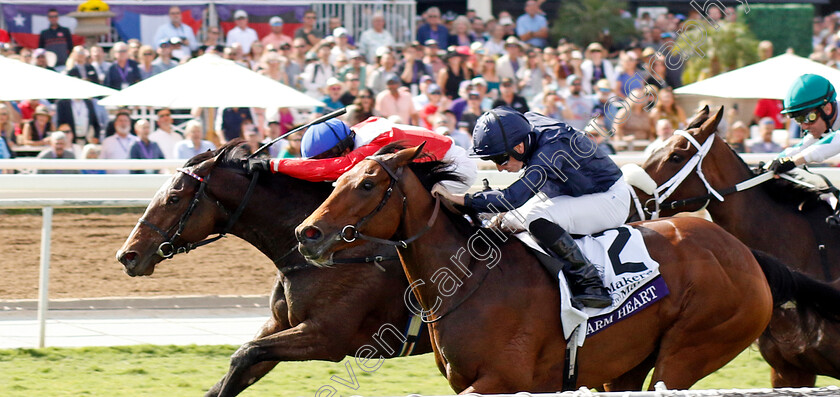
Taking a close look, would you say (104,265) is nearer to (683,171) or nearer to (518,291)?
(683,171)

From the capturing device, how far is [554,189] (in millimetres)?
4086

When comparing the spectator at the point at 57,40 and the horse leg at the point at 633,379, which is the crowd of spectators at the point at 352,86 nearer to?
the spectator at the point at 57,40

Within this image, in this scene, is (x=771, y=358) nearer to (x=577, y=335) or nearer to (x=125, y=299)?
(x=577, y=335)

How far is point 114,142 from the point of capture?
906 centimetres

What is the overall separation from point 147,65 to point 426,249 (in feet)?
24.9

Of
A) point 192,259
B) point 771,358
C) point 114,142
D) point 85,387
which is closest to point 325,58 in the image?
point 114,142

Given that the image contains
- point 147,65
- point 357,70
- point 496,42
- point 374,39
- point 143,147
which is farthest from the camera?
point 496,42

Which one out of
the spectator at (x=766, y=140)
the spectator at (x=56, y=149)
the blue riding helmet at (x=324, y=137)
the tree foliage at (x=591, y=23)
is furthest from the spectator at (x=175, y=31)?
the blue riding helmet at (x=324, y=137)

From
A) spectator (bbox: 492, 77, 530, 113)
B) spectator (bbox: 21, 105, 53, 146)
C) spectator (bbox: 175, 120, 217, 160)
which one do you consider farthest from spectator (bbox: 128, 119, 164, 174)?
spectator (bbox: 492, 77, 530, 113)

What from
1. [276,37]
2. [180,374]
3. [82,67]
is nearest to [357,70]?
[276,37]

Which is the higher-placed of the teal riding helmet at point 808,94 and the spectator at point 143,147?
the teal riding helmet at point 808,94

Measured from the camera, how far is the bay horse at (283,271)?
177 inches

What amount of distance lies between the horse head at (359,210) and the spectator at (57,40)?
8917 mm

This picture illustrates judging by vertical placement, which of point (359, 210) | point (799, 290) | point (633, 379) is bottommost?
point (633, 379)
